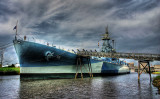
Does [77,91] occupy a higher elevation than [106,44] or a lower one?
lower

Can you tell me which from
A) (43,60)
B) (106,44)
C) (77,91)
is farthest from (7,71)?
(77,91)

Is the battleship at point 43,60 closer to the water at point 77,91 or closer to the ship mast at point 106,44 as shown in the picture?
the water at point 77,91

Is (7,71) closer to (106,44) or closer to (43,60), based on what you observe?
(43,60)

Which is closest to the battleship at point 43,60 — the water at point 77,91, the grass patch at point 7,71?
the water at point 77,91

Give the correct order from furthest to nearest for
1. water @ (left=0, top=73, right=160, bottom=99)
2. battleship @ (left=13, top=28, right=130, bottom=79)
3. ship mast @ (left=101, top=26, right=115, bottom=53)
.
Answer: ship mast @ (left=101, top=26, right=115, bottom=53)
battleship @ (left=13, top=28, right=130, bottom=79)
water @ (left=0, top=73, right=160, bottom=99)

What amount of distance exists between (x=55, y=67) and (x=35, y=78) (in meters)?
5.72

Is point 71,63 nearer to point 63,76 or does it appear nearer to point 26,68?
point 63,76

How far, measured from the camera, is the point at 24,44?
112 feet

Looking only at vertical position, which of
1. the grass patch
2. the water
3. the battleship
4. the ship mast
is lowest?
the grass patch

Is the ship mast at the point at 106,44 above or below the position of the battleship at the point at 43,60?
above

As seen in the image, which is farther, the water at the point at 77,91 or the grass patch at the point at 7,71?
the grass patch at the point at 7,71

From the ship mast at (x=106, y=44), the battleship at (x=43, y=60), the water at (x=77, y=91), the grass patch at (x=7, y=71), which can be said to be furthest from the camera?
the ship mast at (x=106, y=44)

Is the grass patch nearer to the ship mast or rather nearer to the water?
the water

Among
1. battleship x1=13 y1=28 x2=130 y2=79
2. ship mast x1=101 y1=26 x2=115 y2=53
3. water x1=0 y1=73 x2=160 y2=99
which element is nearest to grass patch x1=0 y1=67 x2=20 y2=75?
battleship x1=13 y1=28 x2=130 y2=79
